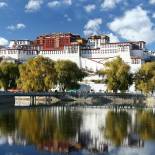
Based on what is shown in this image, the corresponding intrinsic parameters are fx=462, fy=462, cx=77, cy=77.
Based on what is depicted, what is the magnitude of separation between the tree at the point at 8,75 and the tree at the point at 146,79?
1150 inches

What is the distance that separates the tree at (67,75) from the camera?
105 m

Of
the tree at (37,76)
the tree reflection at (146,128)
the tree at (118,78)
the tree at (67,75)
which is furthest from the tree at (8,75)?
the tree reflection at (146,128)

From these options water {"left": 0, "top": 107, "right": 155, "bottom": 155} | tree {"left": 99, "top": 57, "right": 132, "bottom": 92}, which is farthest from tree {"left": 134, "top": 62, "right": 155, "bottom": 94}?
water {"left": 0, "top": 107, "right": 155, "bottom": 155}

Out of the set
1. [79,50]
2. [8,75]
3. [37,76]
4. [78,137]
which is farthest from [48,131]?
[79,50]

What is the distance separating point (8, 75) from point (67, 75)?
48.5ft

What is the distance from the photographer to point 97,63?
150 meters

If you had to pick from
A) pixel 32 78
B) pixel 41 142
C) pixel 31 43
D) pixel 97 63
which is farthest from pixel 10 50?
pixel 41 142

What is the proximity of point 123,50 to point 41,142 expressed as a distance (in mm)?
125026

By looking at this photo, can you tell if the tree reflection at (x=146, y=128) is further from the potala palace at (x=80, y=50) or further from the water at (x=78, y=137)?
the potala palace at (x=80, y=50)

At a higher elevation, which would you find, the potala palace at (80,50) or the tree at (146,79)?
the potala palace at (80,50)

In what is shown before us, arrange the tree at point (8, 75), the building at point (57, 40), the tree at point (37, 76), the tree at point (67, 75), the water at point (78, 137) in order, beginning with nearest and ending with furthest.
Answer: the water at point (78, 137) < the tree at point (37, 76) < the tree at point (67, 75) < the tree at point (8, 75) < the building at point (57, 40)

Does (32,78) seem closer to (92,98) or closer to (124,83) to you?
(92,98)

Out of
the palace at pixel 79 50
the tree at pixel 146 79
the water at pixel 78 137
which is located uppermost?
the palace at pixel 79 50

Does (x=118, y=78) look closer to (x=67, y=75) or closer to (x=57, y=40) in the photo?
(x=67, y=75)
